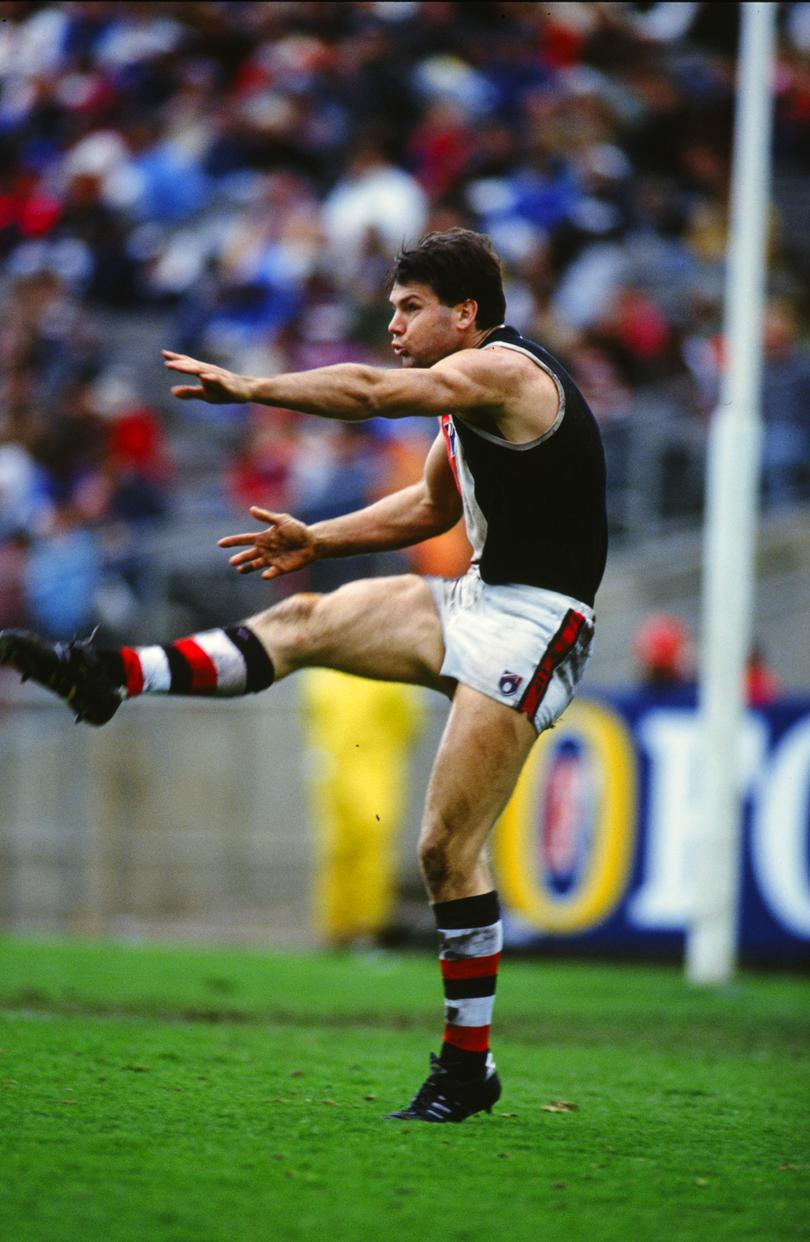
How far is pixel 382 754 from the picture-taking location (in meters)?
11.4

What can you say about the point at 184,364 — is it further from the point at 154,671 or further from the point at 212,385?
the point at 154,671

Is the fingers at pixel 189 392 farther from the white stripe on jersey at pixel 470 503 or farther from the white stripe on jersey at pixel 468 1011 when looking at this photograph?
the white stripe on jersey at pixel 468 1011

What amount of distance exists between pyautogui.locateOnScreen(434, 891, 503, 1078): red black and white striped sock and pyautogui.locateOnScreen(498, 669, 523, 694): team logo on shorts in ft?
1.75

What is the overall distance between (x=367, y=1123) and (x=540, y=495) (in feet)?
5.29

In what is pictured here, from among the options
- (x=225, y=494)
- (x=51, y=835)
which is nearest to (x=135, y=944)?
(x=51, y=835)

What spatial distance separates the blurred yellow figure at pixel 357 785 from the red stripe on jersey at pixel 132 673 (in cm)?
637

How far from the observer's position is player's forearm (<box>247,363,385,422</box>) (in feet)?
13.6

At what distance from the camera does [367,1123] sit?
4477mm

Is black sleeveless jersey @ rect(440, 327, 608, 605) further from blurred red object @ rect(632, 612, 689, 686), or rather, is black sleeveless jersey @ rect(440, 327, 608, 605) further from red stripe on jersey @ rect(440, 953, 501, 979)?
blurred red object @ rect(632, 612, 689, 686)

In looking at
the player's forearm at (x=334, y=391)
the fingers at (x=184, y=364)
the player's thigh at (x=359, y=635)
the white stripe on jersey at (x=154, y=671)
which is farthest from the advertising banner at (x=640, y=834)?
the fingers at (x=184, y=364)

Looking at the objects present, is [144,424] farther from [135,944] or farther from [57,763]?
[135,944]

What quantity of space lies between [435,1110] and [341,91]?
12.3 meters

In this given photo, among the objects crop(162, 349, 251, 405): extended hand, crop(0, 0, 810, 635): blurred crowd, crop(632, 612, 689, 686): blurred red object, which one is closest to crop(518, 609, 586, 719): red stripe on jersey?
crop(162, 349, 251, 405): extended hand

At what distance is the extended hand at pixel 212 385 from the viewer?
13.3ft
